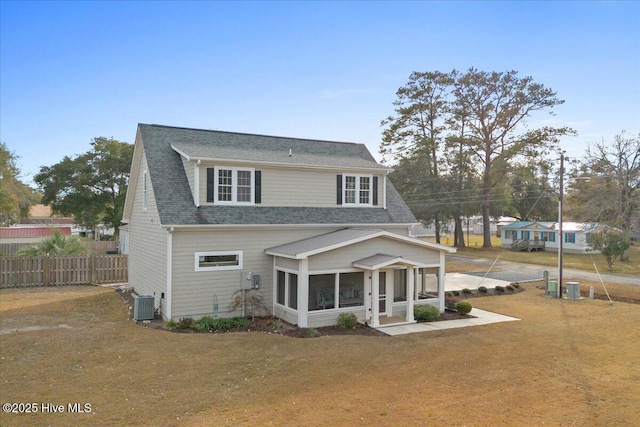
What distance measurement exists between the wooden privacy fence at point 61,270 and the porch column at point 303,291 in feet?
45.7

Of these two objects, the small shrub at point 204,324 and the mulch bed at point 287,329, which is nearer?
the mulch bed at point 287,329

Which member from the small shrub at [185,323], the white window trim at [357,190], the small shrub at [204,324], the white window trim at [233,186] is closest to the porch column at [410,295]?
the white window trim at [357,190]

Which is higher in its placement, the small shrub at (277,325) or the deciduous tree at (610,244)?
the deciduous tree at (610,244)

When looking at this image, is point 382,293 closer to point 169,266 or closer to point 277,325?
point 277,325

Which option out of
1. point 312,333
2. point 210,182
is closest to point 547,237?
point 312,333

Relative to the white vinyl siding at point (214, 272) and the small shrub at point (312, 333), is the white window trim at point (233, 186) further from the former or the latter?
the small shrub at point (312, 333)

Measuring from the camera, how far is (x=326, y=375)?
388 inches

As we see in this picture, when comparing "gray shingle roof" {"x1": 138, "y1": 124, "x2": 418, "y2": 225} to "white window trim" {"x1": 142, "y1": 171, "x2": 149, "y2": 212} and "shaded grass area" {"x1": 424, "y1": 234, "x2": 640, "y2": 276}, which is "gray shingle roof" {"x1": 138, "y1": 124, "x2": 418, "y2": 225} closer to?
"white window trim" {"x1": 142, "y1": 171, "x2": 149, "y2": 212}

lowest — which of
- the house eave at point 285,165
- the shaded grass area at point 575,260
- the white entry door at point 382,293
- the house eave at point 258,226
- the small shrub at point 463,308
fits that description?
the shaded grass area at point 575,260

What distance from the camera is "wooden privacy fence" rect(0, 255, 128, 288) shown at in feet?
71.4

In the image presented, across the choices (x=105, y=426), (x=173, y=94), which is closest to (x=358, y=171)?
(x=173, y=94)

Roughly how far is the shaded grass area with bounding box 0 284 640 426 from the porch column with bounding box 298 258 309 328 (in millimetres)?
1444

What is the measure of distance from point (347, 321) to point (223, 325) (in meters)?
3.98

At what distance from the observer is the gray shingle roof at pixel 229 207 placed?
15.4 meters
